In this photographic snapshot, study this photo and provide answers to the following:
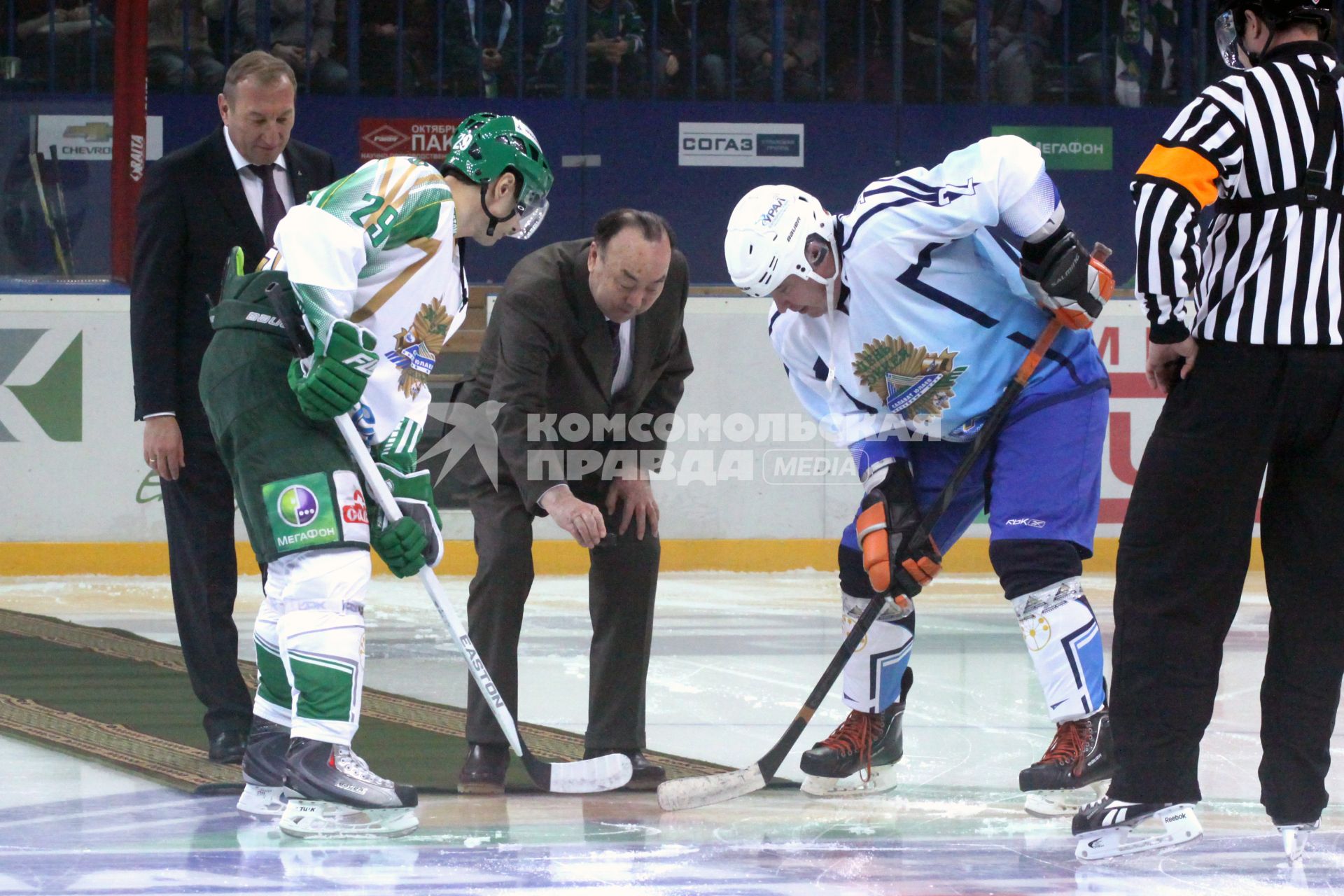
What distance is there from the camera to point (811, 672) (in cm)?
429

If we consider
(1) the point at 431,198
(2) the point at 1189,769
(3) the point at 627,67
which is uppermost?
(3) the point at 627,67

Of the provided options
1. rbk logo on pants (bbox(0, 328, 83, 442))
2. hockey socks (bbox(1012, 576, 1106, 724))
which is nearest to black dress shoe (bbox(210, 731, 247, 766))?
hockey socks (bbox(1012, 576, 1106, 724))

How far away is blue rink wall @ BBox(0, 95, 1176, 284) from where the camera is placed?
25.6 ft

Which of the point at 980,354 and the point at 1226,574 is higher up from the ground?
the point at 980,354

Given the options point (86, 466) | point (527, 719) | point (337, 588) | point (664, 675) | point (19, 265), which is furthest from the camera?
point (19, 265)

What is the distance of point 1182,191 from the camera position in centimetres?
228

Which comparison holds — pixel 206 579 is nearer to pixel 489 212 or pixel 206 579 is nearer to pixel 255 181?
pixel 255 181

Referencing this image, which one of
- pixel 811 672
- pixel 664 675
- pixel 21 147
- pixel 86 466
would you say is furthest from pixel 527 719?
pixel 21 147

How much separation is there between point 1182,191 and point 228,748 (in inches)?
79.5

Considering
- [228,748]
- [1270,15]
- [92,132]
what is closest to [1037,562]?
[1270,15]

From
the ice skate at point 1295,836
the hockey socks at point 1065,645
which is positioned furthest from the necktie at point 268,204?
the ice skate at point 1295,836

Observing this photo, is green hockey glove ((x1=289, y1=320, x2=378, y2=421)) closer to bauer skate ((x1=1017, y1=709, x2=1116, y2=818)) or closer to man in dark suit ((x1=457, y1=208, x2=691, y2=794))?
man in dark suit ((x1=457, y1=208, x2=691, y2=794))

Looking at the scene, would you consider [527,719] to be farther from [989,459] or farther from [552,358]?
[989,459]

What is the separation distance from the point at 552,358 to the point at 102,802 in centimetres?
112
